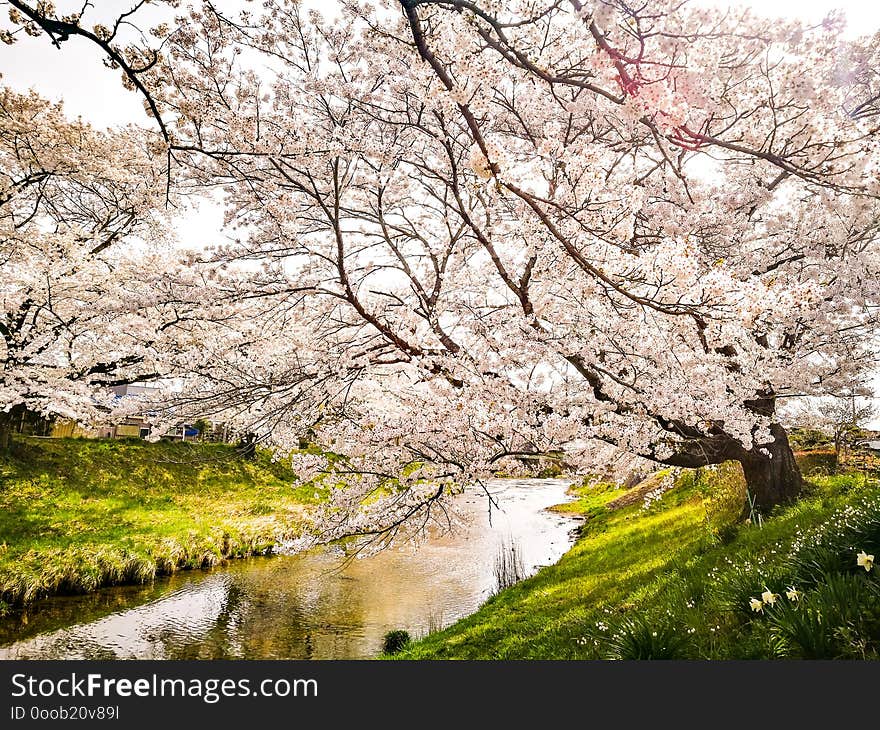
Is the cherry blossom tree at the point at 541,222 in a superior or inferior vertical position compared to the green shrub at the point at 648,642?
superior

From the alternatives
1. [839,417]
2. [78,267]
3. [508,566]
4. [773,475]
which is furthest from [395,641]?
[839,417]

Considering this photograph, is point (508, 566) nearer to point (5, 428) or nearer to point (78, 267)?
point (78, 267)

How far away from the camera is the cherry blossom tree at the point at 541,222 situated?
357 cm

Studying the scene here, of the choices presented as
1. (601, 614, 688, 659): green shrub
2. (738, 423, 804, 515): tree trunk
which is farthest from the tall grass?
(601, 614, 688, 659): green shrub

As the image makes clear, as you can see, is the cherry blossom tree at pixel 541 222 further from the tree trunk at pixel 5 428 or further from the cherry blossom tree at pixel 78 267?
the tree trunk at pixel 5 428

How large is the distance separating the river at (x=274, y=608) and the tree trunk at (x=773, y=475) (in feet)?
14.2

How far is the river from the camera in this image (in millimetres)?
8031

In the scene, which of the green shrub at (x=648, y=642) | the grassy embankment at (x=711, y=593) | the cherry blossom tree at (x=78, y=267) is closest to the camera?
the grassy embankment at (x=711, y=593)

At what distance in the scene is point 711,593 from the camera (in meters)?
4.86

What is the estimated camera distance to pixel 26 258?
408 inches

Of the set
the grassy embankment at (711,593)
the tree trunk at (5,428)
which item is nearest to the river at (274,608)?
the grassy embankment at (711,593)

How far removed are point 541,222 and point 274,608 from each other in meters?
9.46

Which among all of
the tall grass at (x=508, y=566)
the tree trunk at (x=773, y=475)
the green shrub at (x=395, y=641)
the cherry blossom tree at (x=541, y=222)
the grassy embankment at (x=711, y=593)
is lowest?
the tall grass at (x=508, y=566)

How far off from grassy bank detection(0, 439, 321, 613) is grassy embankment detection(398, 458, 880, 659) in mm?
3571
